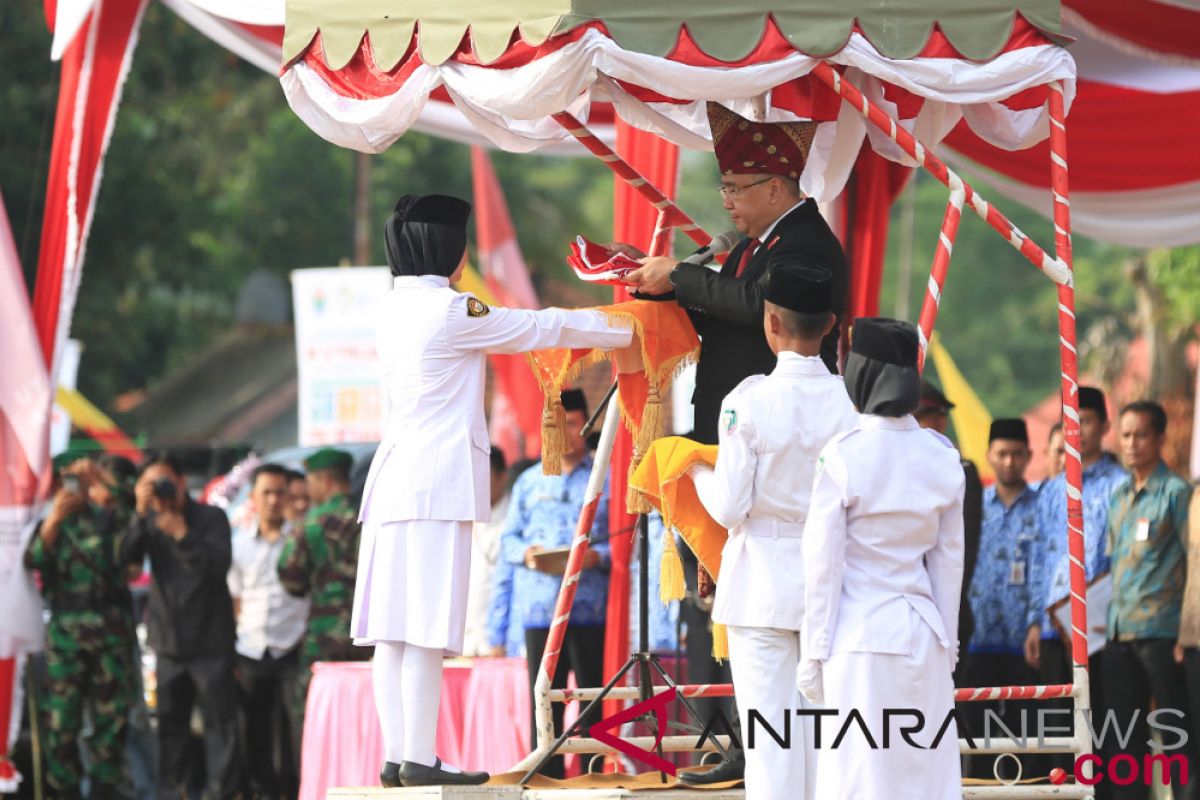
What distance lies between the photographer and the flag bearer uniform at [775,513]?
525 centimetres

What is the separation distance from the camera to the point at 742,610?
209 inches

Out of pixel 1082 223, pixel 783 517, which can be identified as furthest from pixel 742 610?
pixel 1082 223

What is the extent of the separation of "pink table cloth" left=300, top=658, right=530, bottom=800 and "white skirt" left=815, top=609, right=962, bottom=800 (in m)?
3.38

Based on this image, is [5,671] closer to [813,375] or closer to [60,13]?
[60,13]

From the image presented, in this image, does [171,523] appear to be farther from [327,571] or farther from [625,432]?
[625,432]

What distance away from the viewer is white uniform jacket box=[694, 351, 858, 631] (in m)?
5.24

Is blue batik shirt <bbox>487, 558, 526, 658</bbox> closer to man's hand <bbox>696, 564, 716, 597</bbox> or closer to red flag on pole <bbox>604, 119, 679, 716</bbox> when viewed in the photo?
red flag on pole <bbox>604, 119, 679, 716</bbox>

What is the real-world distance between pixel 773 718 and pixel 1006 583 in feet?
11.5

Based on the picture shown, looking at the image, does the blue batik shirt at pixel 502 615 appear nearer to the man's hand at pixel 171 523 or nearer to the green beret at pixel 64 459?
the man's hand at pixel 171 523

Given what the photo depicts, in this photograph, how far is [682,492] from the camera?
5.71m

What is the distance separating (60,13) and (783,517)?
487 cm

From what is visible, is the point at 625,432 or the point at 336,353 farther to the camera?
the point at 336,353

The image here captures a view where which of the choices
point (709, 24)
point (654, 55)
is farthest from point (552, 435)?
point (709, 24)

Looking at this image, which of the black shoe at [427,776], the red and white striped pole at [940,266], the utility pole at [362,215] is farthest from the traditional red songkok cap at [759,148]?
the utility pole at [362,215]
